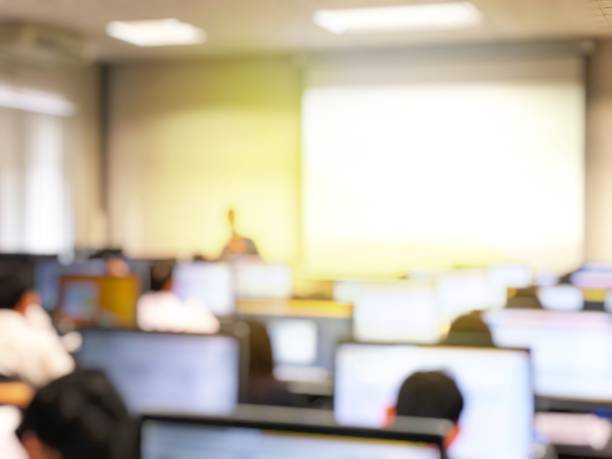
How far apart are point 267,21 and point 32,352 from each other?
18.0 ft

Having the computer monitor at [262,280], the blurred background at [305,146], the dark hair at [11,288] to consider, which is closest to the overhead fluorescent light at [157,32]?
the blurred background at [305,146]

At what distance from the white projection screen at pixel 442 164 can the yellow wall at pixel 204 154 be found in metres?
0.36

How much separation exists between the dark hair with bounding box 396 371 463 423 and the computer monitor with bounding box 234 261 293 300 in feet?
14.5

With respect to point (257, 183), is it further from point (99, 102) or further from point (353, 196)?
point (99, 102)

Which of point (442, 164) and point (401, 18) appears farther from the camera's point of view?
point (442, 164)

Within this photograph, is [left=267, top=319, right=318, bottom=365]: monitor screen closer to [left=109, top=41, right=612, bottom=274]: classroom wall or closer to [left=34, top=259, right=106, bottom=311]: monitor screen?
[left=34, top=259, right=106, bottom=311]: monitor screen

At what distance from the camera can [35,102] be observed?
1017cm

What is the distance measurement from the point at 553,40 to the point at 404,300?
18.2ft

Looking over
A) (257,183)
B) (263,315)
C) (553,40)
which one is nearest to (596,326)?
(263,315)

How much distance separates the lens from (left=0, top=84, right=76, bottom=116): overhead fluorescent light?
9.71 meters

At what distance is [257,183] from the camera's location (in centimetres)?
1077

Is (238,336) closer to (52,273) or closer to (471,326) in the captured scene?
(471,326)

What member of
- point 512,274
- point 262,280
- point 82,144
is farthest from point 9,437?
point 82,144

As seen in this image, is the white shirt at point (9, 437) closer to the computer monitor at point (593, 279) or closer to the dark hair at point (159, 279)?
the dark hair at point (159, 279)
